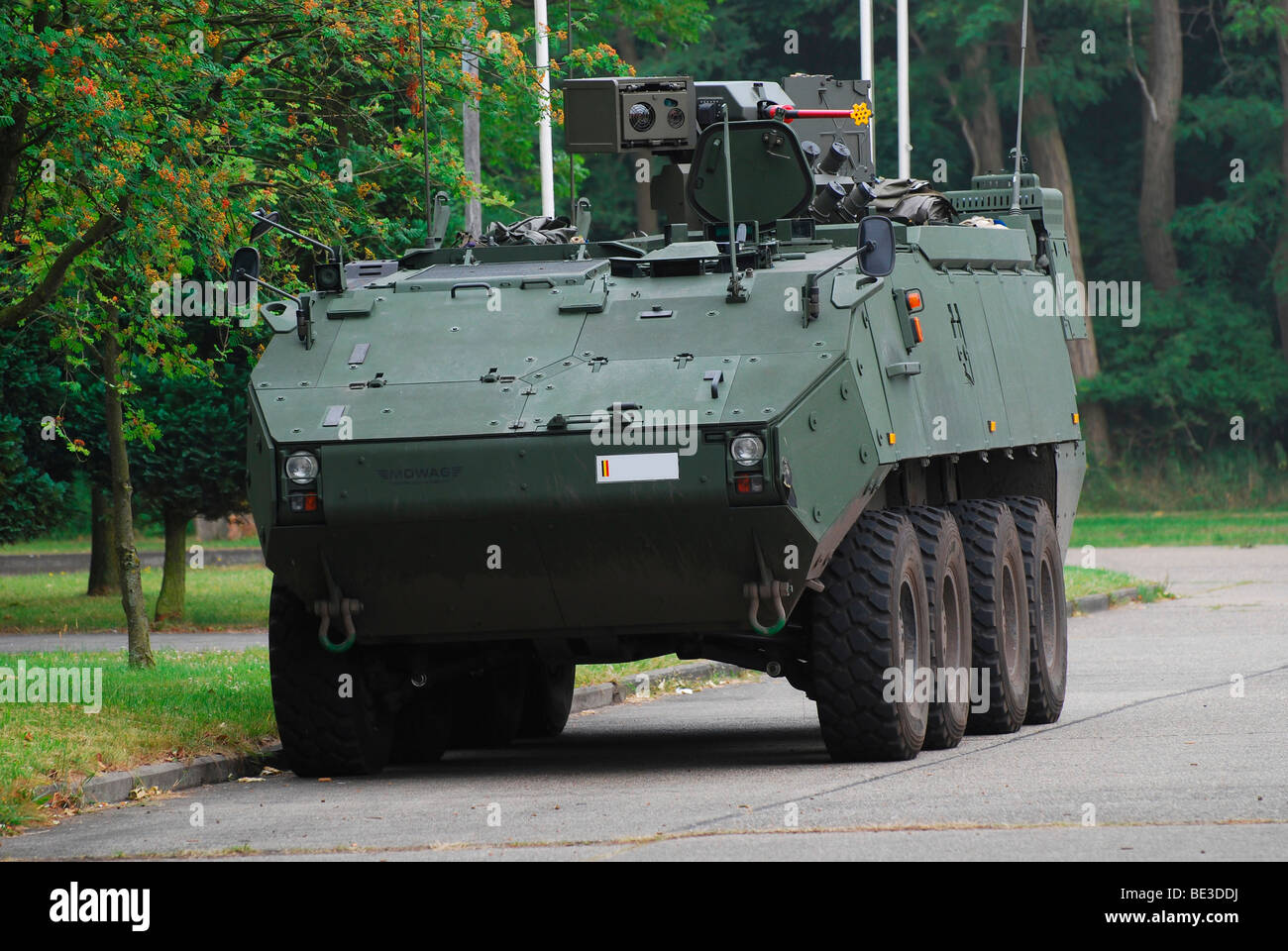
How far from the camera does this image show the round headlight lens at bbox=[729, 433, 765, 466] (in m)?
10.5

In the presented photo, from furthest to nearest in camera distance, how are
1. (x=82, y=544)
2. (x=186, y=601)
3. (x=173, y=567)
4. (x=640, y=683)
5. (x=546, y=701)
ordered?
(x=82, y=544) → (x=186, y=601) → (x=173, y=567) → (x=640, y=683) → (x=546, y=701)

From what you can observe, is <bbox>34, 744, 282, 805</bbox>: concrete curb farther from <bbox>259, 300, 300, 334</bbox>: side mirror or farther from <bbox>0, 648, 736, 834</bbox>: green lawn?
<bbox>259, 300, 300, 334</bbox>: side mirror

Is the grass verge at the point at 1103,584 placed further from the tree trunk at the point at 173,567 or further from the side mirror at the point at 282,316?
the side mirror at the point at 282,316

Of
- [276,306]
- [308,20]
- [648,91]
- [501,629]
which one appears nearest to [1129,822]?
[501,629]

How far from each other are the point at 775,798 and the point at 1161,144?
36.5 metres

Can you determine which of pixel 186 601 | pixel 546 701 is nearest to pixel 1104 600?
pixel 186 601

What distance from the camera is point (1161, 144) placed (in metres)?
45.0

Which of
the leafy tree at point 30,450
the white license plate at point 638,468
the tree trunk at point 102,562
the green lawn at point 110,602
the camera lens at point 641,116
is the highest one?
the camera lens at point 641,116

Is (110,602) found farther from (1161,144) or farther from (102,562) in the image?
(1161,144)

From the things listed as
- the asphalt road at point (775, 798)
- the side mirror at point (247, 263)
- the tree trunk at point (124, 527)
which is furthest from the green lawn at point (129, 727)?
the side mirror at point (247, 263)

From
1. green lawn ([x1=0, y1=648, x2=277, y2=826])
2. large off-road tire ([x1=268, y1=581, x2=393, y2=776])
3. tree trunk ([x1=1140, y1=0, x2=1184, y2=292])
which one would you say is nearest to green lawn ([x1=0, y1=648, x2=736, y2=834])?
green lawn ([x1=0, y1=648, x2=277, y2=826])

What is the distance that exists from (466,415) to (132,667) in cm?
554

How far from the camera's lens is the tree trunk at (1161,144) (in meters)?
44.5

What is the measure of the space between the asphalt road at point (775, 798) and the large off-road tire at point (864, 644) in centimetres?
16
